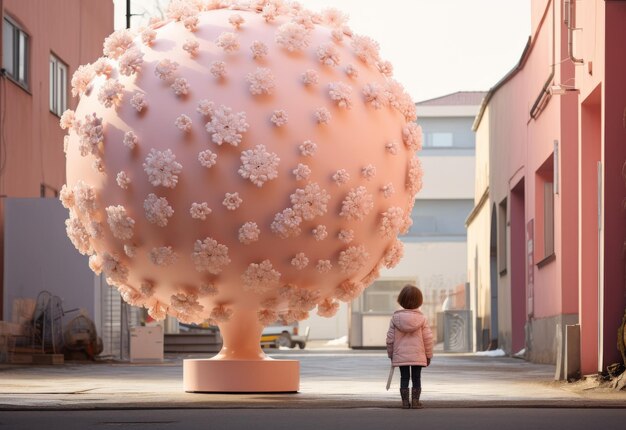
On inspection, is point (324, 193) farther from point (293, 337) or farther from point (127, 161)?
point (293, 337)

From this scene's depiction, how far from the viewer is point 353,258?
12703 mm

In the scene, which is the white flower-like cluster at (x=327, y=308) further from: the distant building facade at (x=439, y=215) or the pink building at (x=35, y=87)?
the distant building facade at (x=439, y=215)

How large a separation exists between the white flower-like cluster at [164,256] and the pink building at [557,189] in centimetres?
566

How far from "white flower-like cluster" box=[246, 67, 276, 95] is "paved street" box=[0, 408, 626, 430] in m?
2.88

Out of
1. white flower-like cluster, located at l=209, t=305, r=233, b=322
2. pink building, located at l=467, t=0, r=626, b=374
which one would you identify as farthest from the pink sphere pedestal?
pink building, located at l=467, t=0, r=626, b=374

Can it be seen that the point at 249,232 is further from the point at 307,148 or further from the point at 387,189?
the point at 387,189

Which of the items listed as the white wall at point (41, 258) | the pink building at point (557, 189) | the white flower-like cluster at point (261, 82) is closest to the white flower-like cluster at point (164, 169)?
the white flower-like cluster at point (261, 82)

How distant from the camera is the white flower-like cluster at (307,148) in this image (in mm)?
12125

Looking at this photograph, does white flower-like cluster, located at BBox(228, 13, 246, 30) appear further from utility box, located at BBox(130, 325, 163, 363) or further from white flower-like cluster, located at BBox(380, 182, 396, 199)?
utility box, located at BBox(130, 325, 163, 363)

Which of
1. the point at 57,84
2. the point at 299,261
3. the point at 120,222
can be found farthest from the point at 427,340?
the point at 57,84

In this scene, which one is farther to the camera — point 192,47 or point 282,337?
Answer: point 282,337

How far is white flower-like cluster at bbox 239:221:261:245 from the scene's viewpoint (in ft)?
39.6

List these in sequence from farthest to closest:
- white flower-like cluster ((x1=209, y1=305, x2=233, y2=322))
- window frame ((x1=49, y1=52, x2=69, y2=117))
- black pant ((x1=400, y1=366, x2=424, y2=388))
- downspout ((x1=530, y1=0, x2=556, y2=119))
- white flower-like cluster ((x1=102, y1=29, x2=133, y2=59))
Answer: window frame ((x1=49, y1=52, x2=69, y2=117))
downspout ((x1=530, y1=0, x2=556, y2=119))
white flower-like cluster ((x1=102, y1=29, x2=133, y2=59))
white flower-like cluster ((x1=209, y1=305, x2=233, y2=322))
black pant ((x1=400, y1=366, x2=424, y2=388))

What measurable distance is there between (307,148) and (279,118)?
1.20 ft
